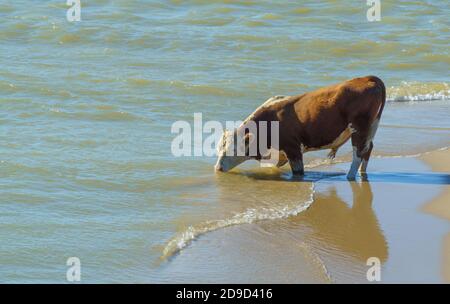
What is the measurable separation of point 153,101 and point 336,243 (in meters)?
6.30

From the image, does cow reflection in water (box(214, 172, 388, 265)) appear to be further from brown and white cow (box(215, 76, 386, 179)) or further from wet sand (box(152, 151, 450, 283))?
brown and white cow (box(215, 76, 386, 179))

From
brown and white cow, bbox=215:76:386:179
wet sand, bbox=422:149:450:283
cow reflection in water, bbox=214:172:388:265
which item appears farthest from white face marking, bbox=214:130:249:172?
wet sand, bbox=422:149:450:283

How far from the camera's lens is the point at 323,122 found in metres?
10.2

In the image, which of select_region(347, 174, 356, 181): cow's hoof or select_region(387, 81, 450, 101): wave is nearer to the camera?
select_region(347, 174, 356, 181): cow's hoof

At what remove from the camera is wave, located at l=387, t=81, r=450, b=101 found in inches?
580

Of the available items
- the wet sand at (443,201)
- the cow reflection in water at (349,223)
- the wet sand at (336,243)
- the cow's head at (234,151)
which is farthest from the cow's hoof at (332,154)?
the wet sand at (443,201)

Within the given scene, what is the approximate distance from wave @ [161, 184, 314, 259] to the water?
0.02 metres

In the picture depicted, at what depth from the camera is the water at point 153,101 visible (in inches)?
324

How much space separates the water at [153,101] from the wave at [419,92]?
3cm

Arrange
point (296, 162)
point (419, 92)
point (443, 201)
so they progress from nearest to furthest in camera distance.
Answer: point (443, 201) → point (296, 162) → point (419, 92)

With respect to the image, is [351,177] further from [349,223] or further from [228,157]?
[349,223]

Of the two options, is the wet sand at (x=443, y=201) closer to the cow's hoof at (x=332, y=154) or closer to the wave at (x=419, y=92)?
the cow's hoof at (x=332, y=154)

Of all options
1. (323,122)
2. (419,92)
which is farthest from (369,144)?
(419,92)
